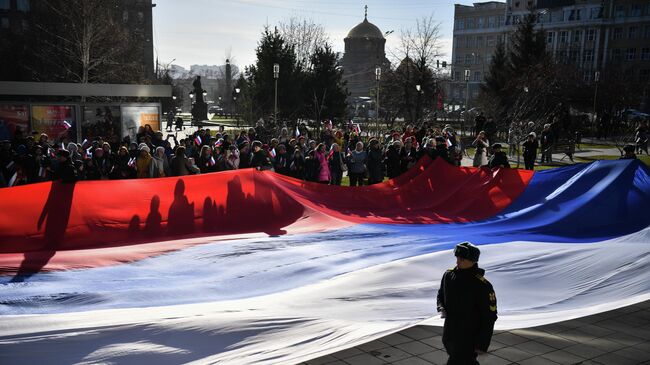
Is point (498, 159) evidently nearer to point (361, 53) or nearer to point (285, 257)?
point (285, 257)

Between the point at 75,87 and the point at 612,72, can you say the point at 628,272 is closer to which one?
the point at 75,87

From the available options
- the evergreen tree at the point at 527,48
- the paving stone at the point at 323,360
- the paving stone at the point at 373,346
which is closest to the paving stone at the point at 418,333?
the paving stone at the point at 373,346

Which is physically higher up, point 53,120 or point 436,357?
point 53,120

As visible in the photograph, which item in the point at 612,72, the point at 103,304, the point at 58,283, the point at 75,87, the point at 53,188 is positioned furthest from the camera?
the point at 612,72

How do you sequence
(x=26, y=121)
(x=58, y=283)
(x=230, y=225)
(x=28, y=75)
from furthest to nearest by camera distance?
(x=28, y=75), (x=26, y=121), (x=230, y=225), (x=58, y=283)

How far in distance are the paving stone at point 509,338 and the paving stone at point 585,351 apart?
0.55 metres

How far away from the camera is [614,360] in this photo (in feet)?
21.7

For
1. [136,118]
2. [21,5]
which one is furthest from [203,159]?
[21,5]

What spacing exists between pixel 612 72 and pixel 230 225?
5609cm

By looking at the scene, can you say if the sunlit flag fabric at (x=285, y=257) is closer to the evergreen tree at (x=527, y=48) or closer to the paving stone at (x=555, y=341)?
the paving stone at (x=555, y=341)

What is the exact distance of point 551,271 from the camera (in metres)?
8.13

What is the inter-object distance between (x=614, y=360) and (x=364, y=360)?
287cm

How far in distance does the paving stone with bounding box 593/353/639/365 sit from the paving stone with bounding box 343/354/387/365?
2497 mm

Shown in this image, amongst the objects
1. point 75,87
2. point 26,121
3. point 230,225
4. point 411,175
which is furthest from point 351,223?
point 75,87
